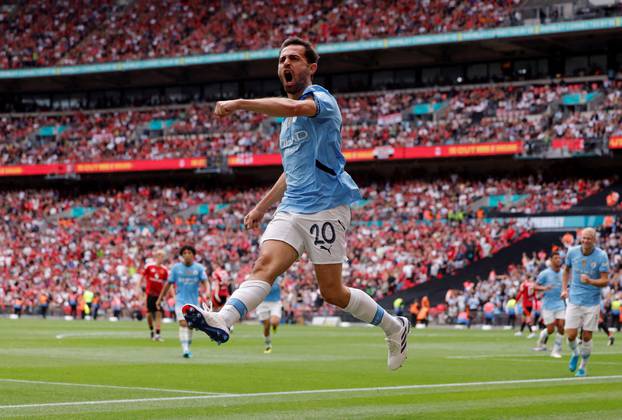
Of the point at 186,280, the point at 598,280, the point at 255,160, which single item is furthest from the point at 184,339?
the point at 255,160

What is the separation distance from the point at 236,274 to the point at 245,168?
13324mm

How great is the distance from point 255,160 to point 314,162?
53.5 m

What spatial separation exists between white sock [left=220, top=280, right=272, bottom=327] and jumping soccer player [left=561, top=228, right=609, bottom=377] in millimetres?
9180

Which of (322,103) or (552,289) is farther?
(552,289)

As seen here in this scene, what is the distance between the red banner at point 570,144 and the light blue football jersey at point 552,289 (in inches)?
1140

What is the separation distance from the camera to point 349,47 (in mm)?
61000

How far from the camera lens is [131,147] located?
2697 inches

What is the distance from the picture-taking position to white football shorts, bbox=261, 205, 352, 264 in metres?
8.78

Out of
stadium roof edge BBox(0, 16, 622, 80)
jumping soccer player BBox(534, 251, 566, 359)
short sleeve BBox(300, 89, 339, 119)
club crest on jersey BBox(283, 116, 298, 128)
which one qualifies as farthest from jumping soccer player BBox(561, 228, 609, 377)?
stadium roof edge BBox(0, 16, 622, 80)

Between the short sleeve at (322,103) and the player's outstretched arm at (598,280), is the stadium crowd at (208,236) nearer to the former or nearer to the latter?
the player's outstretched arm at (598,280)

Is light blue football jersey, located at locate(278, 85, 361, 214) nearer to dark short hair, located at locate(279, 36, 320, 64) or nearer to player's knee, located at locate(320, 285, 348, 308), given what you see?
dark short hair, located at locate(279, 36, 320, 64)

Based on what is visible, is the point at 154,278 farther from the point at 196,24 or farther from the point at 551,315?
the point at 196,24

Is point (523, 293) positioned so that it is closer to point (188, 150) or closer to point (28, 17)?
point (188, 150)

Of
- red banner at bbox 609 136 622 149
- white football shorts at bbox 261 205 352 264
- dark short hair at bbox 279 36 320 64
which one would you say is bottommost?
white football shorts at bbox 261 205 352 264
